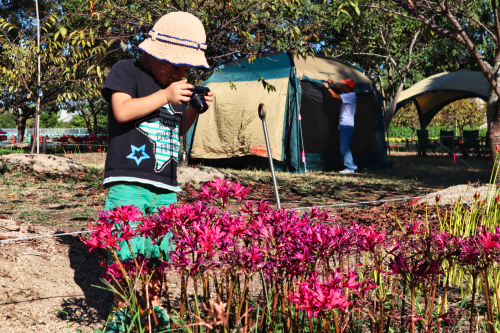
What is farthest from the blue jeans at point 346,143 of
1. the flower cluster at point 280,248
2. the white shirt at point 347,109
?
the flower cluster at point 280,248

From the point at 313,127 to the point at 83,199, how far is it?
668cm

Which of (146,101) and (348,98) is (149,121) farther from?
(348,98)

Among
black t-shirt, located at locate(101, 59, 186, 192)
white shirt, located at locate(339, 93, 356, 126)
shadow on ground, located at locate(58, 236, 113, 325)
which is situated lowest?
shadow on ground, located at locate(58, 236, 113, 325)

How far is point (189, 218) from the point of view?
1.43m

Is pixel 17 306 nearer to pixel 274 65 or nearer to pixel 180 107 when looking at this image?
pixel 180 107

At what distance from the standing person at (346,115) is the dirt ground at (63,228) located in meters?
2.12

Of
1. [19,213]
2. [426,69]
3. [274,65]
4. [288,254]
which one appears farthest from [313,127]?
[426,69]

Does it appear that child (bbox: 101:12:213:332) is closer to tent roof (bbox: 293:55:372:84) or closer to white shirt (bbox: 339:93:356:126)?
tent roof (bbox: 293:55:372:84)

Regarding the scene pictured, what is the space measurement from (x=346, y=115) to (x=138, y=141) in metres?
9.24

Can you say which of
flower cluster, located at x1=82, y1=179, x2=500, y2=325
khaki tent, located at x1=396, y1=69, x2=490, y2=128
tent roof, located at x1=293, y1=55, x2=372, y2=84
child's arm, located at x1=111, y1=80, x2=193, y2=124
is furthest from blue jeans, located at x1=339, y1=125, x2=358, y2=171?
flower cluster, located at x1=82, y1=179, x2=500, y2=325

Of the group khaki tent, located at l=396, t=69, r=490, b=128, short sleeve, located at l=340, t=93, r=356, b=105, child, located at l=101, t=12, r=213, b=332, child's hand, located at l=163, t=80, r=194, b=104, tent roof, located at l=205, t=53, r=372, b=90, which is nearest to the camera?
child's hand, located at l=163, t=80, r=194, b=104

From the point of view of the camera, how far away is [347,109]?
34.9 ft

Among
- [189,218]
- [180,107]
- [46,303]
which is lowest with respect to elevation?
[46,303]

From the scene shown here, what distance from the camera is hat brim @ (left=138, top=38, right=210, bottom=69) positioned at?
1.92 metres
